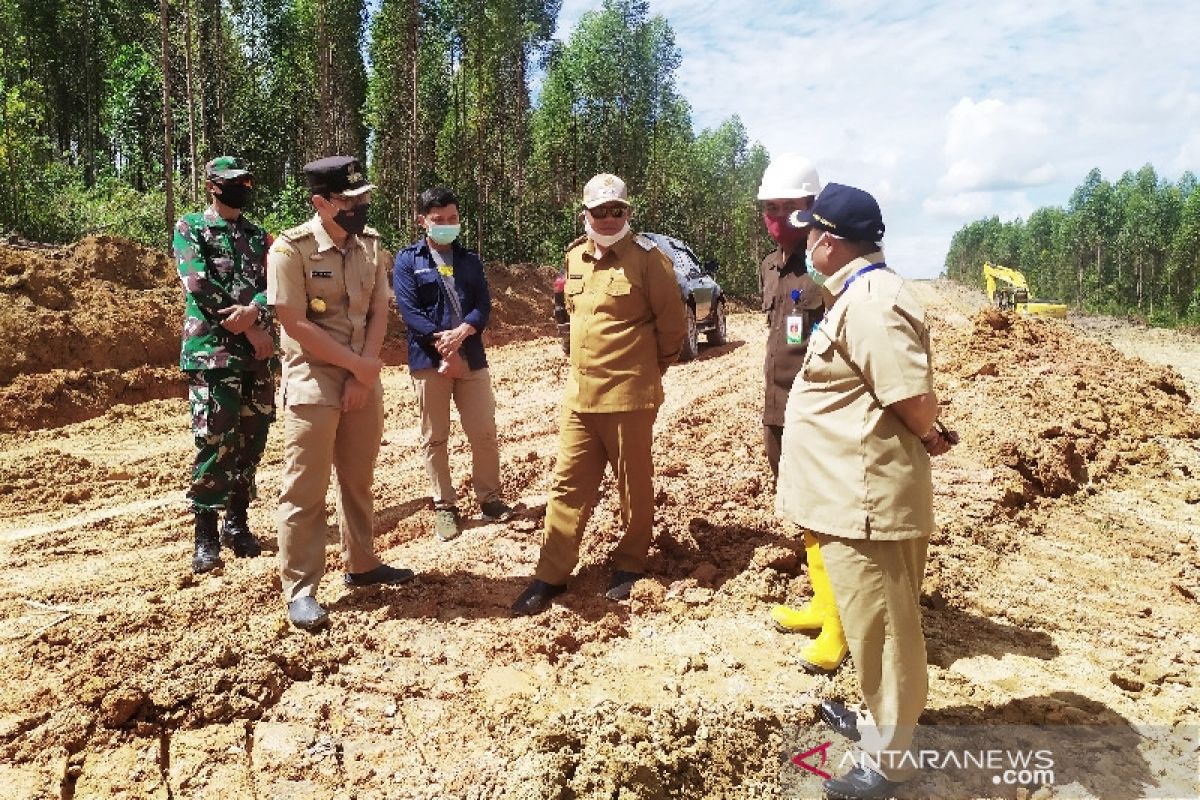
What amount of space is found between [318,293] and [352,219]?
0.37 meters

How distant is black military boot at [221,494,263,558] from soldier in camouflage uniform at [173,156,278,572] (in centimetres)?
14

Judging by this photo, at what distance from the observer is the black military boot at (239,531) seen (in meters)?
4.39

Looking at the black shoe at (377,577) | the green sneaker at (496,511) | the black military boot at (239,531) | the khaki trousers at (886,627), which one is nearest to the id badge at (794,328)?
the khaki trousers at (886,627)

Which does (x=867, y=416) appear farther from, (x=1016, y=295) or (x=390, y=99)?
(x=390, y=99)

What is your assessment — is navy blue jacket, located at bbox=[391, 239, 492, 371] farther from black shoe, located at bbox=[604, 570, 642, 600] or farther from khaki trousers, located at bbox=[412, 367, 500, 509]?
black shoe, located at bbox=[604, 570, 642, 600]

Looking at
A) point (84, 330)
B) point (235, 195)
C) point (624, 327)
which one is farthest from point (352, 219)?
point (84, 330)

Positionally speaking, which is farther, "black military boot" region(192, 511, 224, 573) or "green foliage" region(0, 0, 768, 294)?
"green foliage" region(0, 0, 768, 294)

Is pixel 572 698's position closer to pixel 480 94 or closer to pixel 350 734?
pixel 350 734

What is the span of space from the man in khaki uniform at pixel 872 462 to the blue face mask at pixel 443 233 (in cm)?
266

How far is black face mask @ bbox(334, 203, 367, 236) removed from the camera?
11.3 ft

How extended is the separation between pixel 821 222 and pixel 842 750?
1.86 meters

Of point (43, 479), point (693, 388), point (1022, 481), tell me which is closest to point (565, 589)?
point (1022, 481)

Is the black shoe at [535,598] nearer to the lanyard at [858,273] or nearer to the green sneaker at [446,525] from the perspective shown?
the green sneaker at [446,525]

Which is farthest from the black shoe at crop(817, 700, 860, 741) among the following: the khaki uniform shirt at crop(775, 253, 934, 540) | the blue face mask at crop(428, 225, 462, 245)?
the blue face mask at crop(428, 225, 462, 245)
